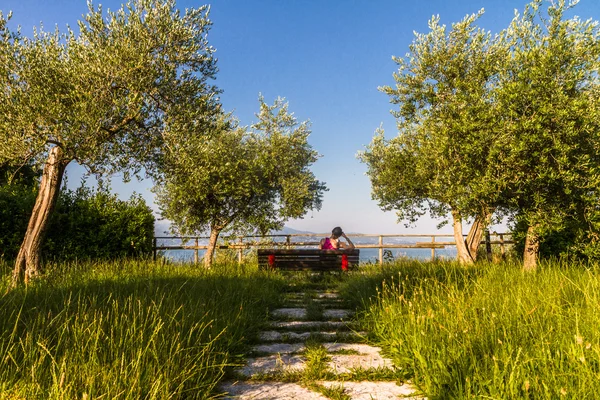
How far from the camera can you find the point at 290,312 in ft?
26.4

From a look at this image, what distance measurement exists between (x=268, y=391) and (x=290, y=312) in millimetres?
4110

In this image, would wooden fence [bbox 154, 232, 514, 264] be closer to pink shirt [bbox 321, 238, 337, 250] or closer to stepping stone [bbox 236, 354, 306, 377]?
pink shirt [bbox 321, 238, 337, 250]

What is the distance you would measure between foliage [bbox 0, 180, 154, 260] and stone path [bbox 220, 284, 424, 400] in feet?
33.5

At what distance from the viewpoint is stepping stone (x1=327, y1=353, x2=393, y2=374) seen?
4545 millimetres

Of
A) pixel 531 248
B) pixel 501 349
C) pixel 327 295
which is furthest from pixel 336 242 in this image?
pixel 501 349

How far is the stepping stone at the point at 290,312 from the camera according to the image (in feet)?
24.7

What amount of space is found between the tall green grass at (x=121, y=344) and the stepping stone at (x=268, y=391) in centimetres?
19

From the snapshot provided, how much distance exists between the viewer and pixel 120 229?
49.4ft

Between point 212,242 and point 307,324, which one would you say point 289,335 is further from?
point 212,242

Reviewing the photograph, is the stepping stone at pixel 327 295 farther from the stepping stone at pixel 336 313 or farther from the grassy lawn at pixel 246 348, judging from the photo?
the grassy lawn at pixel 246 348

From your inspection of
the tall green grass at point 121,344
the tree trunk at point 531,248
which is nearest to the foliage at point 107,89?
the tall green grass at point 121,344

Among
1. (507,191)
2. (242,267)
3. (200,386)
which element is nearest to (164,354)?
(200,386)

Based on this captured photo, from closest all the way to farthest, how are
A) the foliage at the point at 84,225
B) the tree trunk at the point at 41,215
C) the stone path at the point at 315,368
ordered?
the stone path at the point at 315,368
the tree trunk at the point at 41,215
the foliage at the point at 84,225

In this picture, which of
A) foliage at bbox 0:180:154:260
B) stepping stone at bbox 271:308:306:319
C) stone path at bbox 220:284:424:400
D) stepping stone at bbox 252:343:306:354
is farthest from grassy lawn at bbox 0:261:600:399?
foliage at bbox 0:180:154:260
